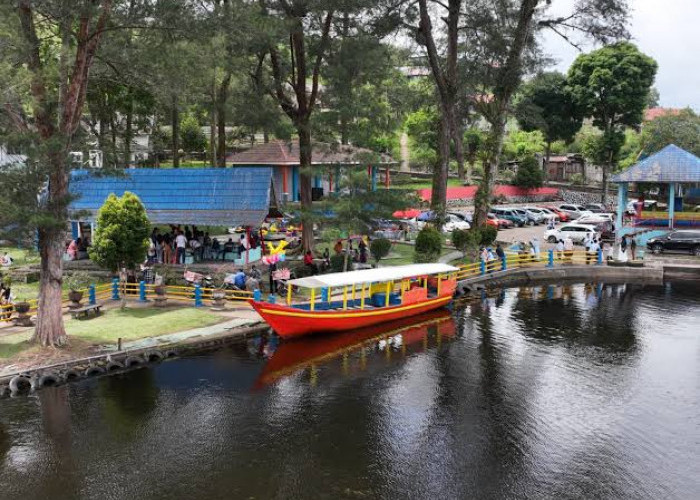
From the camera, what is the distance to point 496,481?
13.3m

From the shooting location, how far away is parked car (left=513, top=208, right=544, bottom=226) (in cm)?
5325

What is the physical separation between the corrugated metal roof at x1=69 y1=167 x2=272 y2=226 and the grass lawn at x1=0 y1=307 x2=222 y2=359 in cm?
549

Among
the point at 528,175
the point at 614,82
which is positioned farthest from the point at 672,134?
the point at 528,175

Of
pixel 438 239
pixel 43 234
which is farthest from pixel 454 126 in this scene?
pixel 43 234

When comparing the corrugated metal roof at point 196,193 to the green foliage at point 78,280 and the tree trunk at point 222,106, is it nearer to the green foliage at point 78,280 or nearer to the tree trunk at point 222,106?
the green foliage at point 78,280

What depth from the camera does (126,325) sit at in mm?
22484

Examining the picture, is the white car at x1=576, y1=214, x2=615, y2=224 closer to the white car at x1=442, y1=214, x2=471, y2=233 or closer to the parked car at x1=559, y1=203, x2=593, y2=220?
the parked car at x1=559, y1=203, x2=593, y2=220

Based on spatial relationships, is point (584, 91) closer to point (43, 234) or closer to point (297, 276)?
point (297, 276)

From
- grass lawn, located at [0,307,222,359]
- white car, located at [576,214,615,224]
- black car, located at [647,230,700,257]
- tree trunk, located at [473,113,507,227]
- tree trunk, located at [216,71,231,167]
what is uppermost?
tree trunk, located at [216,71,231,167]

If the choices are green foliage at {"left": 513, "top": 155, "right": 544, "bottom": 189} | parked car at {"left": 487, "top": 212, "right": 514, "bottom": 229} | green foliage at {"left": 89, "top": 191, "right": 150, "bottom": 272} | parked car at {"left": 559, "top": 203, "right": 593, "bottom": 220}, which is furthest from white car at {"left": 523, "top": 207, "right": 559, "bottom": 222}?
green foliage at {"left": 89, "top": 191, "right": 150, "bottom": 272}

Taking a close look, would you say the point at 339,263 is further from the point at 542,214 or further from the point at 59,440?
the point at 542,214

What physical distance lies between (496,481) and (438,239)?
20.7 m

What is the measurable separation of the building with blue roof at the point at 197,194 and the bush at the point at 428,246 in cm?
875

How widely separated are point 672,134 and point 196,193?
4977 cm
